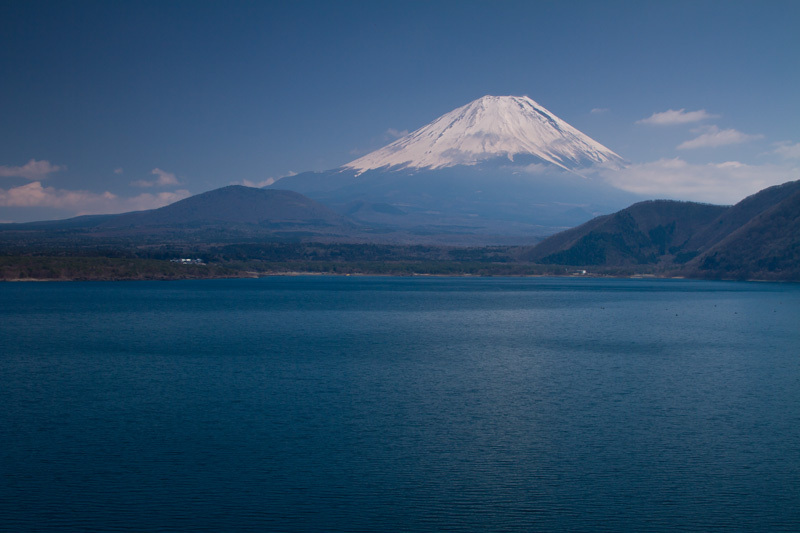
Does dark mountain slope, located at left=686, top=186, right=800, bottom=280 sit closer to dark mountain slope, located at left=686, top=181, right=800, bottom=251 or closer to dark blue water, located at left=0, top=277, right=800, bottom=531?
dark mountain slope, located at left=686, top=181, right=800, bottom=251

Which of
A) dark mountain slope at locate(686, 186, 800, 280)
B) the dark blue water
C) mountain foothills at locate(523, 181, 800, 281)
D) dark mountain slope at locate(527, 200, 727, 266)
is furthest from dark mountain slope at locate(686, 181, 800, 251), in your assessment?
the dark blue water

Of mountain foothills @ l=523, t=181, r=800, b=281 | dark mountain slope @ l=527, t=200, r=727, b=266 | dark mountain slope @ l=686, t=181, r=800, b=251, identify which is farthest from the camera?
dark mountain slope @ l=527, t=200, r=727, b=266

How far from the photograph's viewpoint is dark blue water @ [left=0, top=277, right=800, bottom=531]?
52.7 feet

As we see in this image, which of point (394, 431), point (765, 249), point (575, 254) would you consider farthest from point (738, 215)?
point (394, 431)

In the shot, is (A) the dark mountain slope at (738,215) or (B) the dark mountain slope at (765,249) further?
(A) the dark mountain slope at (738,215)

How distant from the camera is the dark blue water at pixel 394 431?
16062 mm

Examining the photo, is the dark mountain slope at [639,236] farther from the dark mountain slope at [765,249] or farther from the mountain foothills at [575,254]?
the dark mountain slope at [765,249]

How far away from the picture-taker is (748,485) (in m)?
17.9

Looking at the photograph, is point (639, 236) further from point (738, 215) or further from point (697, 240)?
point (738, 215)

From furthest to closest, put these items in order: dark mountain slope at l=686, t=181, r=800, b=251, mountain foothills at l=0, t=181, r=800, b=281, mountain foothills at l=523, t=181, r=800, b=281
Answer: dark mountain slope at l=686, t=181, r=800, b=251 → mountain foothills at l=523, t=181, r=800, b=281 → mountain foothills at l=0, t=181, r=800, b=281

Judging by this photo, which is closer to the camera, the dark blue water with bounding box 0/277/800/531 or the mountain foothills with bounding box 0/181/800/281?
the dark blue water with bounding box 0/277/800/531

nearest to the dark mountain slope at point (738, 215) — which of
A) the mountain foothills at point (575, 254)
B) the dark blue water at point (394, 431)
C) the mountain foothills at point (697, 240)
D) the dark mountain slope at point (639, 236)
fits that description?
the mountain foothills at point (697, 240)

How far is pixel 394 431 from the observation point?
22188 millimetres

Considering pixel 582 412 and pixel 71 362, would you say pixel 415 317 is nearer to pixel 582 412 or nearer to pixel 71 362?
pixel 71 362
